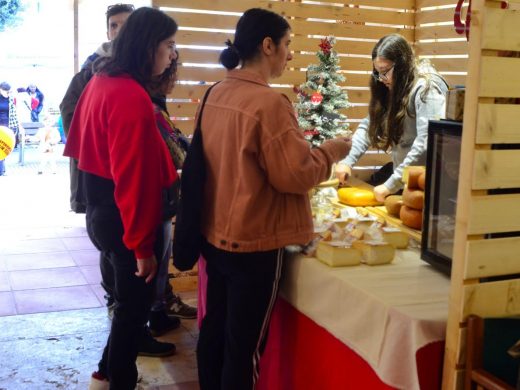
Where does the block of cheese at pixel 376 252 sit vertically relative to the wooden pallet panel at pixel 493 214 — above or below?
below

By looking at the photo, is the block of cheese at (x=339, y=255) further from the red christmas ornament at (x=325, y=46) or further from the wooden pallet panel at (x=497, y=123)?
the red christmas ornament at (x=325, y=46)

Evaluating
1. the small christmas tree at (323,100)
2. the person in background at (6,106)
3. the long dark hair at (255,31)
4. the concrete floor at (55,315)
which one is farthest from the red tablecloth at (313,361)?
the person in background at (6,106)

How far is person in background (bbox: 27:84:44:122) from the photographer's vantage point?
12.8 meters

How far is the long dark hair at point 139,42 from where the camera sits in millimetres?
2365

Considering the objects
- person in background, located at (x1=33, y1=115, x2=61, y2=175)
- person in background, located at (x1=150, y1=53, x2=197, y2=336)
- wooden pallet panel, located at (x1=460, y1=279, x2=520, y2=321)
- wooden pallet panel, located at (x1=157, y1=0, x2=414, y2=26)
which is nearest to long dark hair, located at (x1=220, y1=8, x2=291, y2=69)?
person in background, located at (x1=150, y1=53, x2=197, y2=336)

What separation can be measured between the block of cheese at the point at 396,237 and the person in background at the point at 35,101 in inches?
467

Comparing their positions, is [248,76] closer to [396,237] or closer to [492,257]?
[396,237]

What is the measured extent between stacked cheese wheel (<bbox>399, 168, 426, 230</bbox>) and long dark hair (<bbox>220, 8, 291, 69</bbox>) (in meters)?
0.82

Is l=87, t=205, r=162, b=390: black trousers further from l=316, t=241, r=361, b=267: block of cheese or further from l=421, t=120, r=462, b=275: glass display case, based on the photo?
l=421, t=120, r=462, b=275: glass display case

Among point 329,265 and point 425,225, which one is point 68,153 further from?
point 425,225

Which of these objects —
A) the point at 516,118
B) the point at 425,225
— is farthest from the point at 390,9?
the point at 516,118

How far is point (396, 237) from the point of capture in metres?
2.38

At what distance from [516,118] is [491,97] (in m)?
0.11

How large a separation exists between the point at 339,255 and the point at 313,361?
40cm
